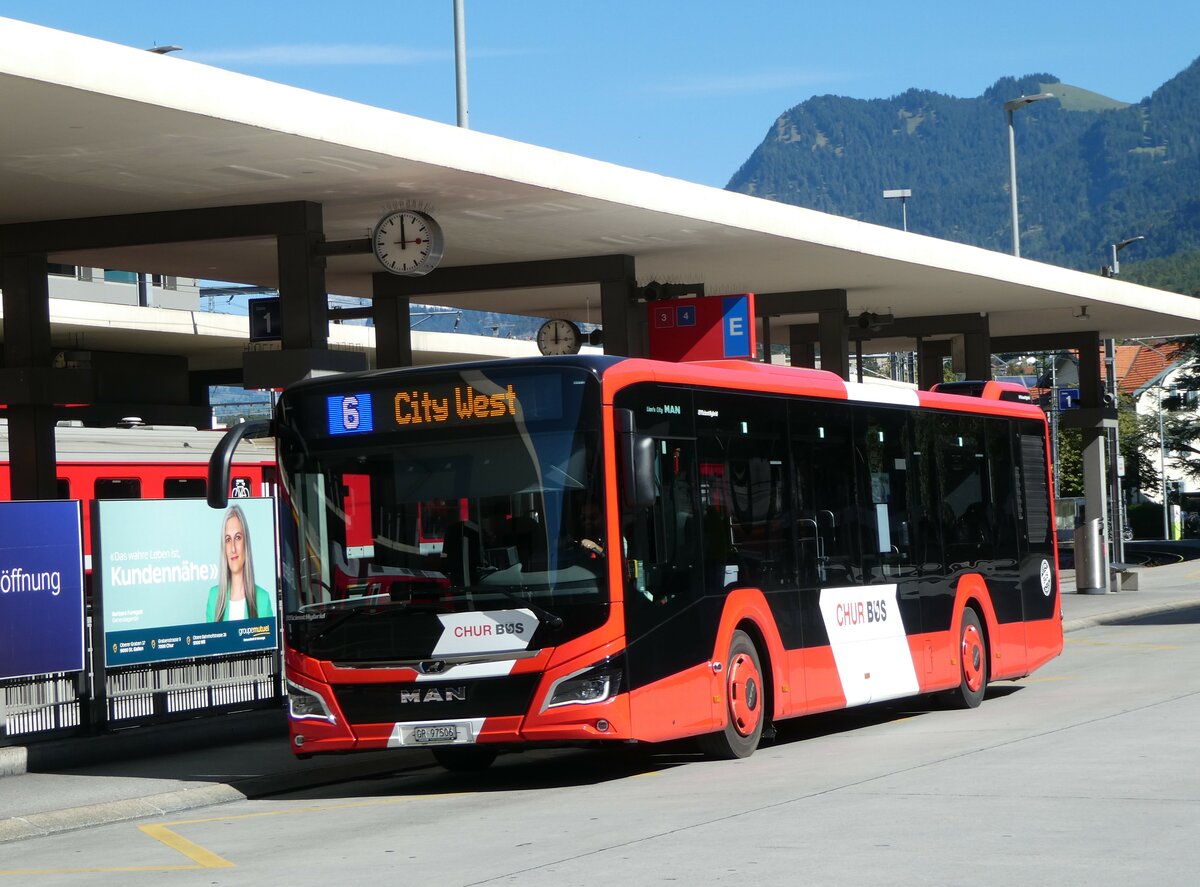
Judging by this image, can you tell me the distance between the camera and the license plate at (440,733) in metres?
12.0

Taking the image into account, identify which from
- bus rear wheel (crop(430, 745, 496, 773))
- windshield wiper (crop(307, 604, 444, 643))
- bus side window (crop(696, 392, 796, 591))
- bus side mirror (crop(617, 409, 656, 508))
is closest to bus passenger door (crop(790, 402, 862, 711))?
bus side window (crop(696, 392, 796, 591))

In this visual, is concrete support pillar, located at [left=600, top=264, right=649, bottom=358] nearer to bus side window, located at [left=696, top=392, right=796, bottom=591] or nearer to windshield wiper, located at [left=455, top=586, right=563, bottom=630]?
bus side window, located at [left=696, top=392, right=796, bottom=591]

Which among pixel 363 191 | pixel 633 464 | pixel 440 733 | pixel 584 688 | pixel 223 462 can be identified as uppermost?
pixel 363 191

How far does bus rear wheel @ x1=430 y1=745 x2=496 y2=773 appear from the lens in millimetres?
13684

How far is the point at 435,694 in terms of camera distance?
12117 mm

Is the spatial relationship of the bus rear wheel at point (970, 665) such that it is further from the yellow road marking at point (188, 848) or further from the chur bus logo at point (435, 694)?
the yellow road marking at point (188, 848)

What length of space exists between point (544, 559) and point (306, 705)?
80.9 inches

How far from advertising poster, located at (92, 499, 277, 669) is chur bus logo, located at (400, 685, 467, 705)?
4101mm

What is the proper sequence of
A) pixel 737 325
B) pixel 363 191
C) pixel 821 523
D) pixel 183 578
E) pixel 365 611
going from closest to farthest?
pixel 365 611 → pixel 821 523 → pixel 183 578 → pixel 363 191 → pixel 737 325

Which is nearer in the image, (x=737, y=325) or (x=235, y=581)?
(x=235, y=581)

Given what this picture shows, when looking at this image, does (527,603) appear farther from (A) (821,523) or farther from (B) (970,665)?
(B) (970,665)

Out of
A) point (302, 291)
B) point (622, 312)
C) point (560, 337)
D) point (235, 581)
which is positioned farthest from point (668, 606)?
point (560, 337)

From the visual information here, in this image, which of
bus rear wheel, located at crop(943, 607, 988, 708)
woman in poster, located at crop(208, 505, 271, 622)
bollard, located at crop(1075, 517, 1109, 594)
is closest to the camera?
woman in poster, located at crop(208, 505, 271, 622)

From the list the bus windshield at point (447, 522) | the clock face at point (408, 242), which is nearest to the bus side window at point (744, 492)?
the bus windshield at point (447, 522)
